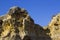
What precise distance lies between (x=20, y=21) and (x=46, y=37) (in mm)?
5041

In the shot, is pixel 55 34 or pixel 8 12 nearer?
pixel 8 12

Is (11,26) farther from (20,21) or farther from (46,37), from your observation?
(46,37)

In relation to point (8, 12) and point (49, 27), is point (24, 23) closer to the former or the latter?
point (8, 12)

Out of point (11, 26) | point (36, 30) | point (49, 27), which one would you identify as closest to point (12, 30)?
point (11, 26)

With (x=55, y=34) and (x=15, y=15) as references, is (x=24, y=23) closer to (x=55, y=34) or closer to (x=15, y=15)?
(x=15, y=15)

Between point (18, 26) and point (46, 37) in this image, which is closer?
point (18, 26)

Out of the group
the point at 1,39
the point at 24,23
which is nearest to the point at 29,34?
the point at 24,23

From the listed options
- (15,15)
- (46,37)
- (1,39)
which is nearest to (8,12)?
(15,15)

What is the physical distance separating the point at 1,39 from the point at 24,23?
153 inches

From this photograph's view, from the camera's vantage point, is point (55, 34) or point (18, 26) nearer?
point (18, 26)

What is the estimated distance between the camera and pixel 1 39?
35.9 meters

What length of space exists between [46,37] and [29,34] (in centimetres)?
349

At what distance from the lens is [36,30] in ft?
125

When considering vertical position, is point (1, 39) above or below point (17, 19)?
below
